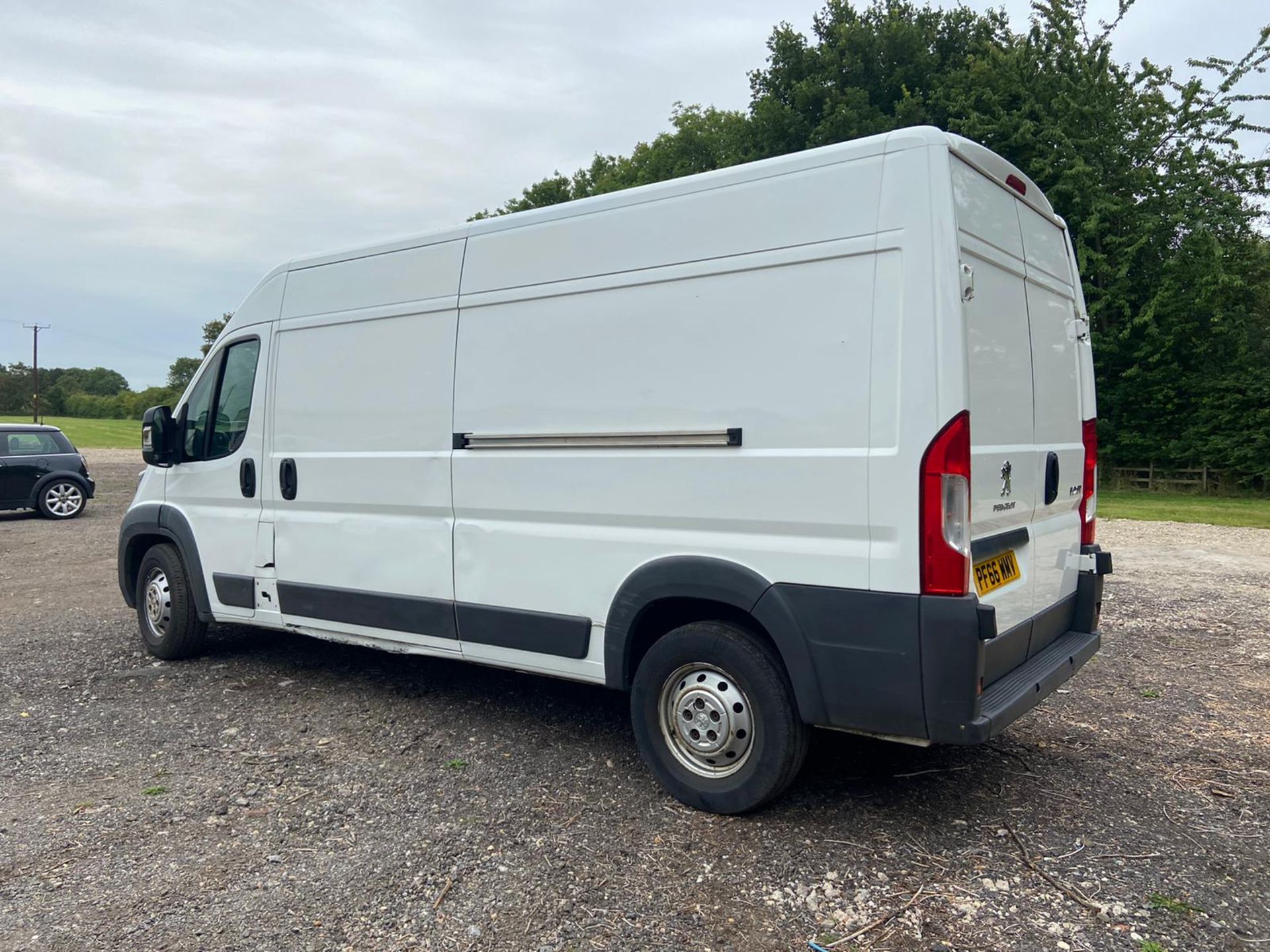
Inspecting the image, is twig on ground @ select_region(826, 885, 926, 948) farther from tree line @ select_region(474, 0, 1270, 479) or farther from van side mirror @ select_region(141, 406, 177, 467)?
tree line @ select_region(474, 0, 1270, 479)

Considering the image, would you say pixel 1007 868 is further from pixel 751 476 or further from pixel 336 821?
pixel 336 821

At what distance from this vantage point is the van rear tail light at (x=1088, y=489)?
176 inches

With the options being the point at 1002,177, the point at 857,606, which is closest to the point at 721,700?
the point at 857,606

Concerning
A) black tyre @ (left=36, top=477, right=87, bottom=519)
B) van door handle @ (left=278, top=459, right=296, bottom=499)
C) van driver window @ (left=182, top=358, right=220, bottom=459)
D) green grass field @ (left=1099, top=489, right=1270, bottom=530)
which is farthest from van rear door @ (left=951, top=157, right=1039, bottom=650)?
black tyre @ (left=36, top=477, right=87, bottom=519)

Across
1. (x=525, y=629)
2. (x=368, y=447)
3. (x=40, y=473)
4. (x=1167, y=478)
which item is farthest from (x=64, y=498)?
(x=1167, y=478)

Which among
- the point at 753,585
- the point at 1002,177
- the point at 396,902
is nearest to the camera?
the point at 396,902

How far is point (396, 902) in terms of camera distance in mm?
3070

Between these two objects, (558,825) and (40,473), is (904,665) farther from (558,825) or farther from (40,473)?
(40,473)

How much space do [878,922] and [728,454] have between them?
67.0 inches

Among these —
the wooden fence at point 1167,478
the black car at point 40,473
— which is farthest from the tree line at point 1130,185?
the black car at point 40,473

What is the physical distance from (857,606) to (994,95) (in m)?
23.9

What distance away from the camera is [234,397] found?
18.4ft

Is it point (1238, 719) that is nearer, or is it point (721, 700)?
point (721, 700)

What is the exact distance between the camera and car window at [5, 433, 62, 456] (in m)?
15.8
